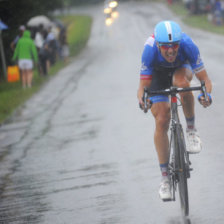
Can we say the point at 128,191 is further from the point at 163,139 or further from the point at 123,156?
the point at 123,156

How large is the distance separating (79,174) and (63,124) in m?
4.91

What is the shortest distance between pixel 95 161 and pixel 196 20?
4562cm

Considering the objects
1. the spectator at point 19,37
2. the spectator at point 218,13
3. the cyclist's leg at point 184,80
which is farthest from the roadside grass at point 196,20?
the cyclist's leg at point 184,80

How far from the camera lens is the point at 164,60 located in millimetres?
6660

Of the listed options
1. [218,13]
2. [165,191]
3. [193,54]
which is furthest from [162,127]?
[218,13]

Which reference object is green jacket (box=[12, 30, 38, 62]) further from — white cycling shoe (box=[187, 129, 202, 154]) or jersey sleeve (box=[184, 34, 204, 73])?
jersey sleeve (box=[184, 34, 204, 73])

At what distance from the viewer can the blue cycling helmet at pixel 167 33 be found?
6.16 m

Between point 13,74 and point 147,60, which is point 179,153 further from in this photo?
point 13,74

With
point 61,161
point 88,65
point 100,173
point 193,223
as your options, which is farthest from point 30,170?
point 88,65

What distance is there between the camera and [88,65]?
2866 cm

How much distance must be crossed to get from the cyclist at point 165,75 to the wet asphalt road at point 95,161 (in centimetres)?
58

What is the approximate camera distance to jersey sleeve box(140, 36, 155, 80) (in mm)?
6586

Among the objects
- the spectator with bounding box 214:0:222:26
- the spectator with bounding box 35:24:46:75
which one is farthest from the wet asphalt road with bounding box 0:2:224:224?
the spectator with bounding box 214:0:222:26

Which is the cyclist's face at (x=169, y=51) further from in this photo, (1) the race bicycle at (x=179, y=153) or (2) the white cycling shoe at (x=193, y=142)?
(2) the white cycling shoe at (x=193, y=142)
